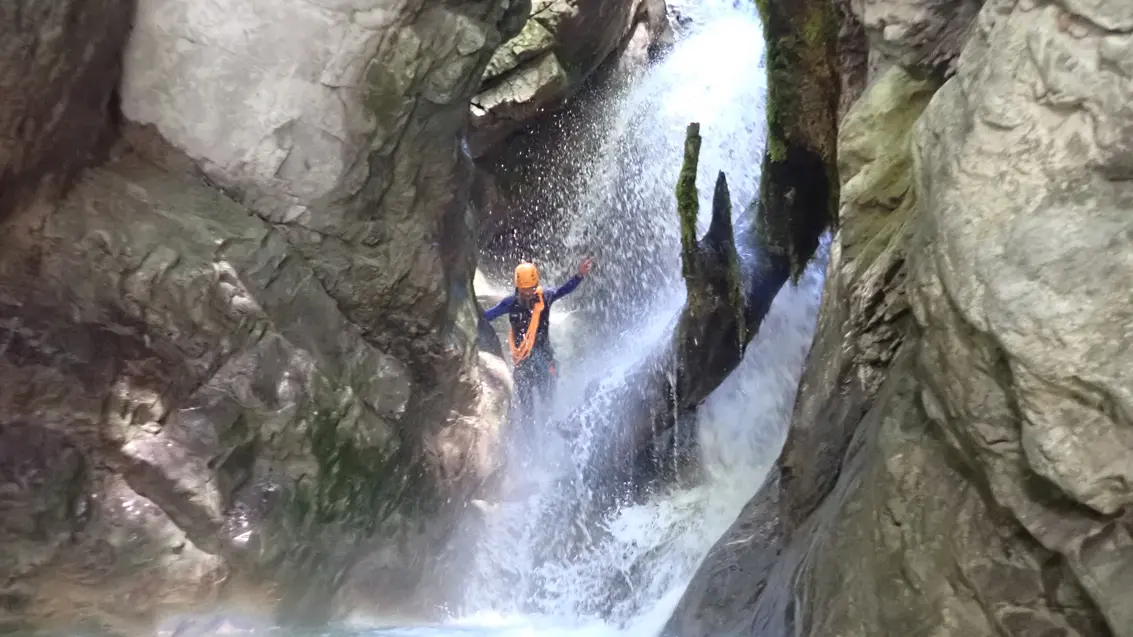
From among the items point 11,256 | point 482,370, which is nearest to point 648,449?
point 482,370

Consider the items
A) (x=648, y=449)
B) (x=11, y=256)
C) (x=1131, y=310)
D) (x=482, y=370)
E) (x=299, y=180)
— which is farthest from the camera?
(x=648, y=449)

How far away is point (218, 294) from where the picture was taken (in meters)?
4.11

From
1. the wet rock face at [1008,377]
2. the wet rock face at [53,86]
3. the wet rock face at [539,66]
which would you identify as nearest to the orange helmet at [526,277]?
the wet rock face at [539,66]

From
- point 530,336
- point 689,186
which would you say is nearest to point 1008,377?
point 689,186

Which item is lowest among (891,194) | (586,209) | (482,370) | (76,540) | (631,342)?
(76,540)

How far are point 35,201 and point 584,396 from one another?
4.69 m

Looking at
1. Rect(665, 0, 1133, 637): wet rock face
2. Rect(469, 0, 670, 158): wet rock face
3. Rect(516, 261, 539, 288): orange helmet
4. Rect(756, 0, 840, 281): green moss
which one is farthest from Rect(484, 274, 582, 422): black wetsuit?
Rect(665, 0, 1133, 637): wet rock face

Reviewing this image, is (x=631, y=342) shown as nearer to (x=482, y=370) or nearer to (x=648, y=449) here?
(x=648, y=449)

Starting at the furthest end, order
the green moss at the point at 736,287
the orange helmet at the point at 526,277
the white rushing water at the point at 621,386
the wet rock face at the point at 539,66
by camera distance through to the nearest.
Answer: the wet rock face at the point at 539,66, the orange helmet at the point at 526,277, the white rushing water at the point at 621,386, the green moss at the point at 736,287

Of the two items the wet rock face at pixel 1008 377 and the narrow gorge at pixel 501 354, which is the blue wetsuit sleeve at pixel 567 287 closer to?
the narrow gorge at pixel 501 354

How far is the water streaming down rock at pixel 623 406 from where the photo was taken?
608 centimetres

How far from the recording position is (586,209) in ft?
31.6

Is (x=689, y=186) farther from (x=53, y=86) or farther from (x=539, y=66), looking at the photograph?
(x=539, y=66)

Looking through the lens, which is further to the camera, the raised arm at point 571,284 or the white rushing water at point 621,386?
the raised arm at point 571,284
